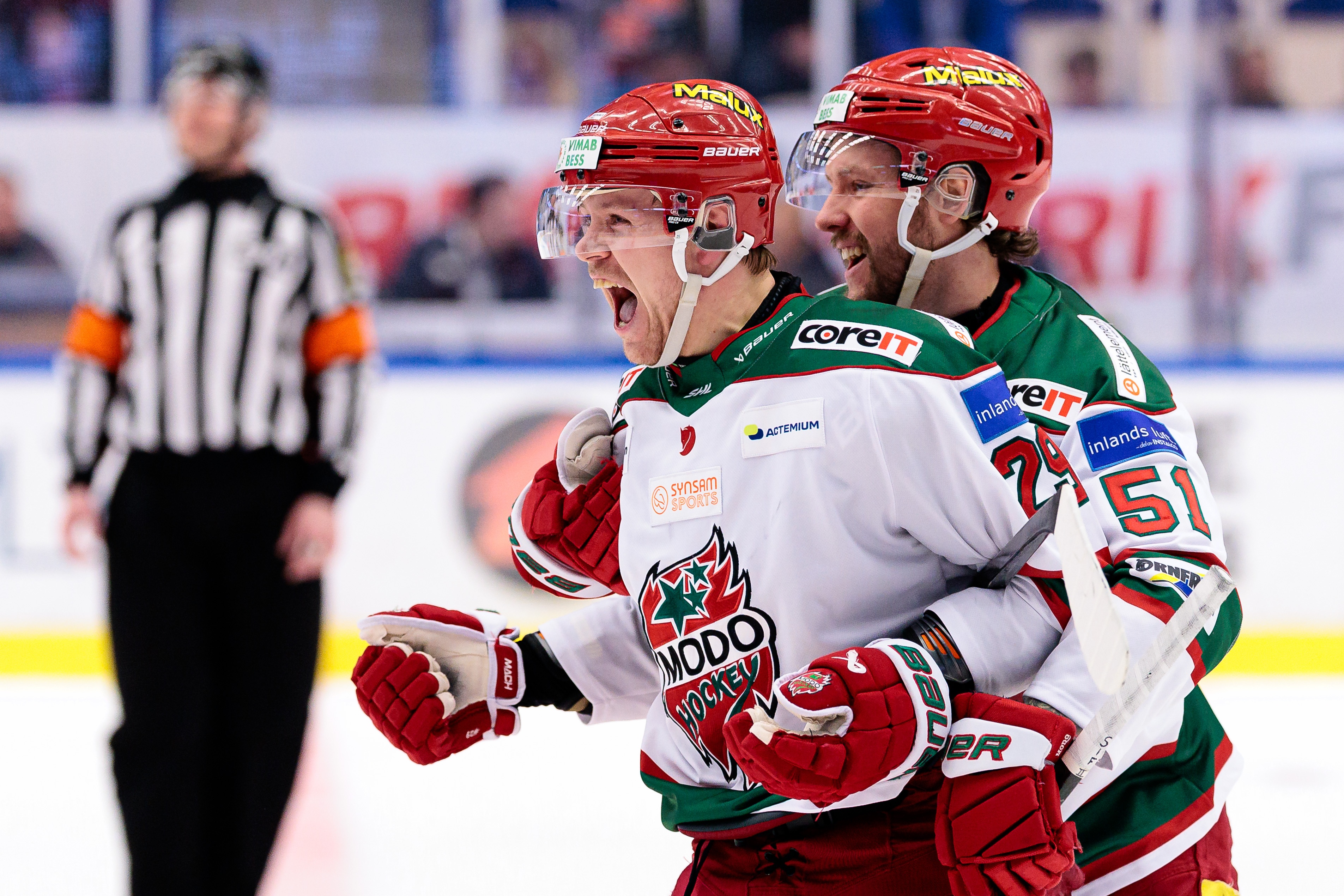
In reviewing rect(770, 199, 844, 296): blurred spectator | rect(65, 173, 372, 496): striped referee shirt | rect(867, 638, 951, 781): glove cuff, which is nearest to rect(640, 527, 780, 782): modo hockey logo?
rect(867, 638, 951, 781): glove cuff

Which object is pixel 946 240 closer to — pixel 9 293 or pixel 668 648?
pixel 668 648

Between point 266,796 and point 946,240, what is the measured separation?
5.66 ft

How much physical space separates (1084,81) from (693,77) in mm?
1657

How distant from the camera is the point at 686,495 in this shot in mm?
1486

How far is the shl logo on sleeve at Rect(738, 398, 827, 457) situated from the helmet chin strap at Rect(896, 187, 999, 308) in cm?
42

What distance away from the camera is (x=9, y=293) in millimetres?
6281

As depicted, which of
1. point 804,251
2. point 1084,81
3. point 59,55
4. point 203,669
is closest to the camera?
point 203,669

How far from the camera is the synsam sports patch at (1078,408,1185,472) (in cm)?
160

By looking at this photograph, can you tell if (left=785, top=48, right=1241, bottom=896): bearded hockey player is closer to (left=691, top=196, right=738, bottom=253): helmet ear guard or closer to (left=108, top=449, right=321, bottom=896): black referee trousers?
(left=691, top=196, right=738, bottom=253): helmet ear guard

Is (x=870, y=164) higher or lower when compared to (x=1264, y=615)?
higher

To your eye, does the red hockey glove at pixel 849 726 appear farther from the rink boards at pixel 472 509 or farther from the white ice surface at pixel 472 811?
the rink boards at pixel 472 509

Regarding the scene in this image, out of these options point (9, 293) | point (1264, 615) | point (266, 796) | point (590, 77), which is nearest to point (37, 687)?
point (9, 293)

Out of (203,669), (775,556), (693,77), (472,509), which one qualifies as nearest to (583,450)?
(775,556)

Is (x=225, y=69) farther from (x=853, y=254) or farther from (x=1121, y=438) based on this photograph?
(x=1121, y=438)
